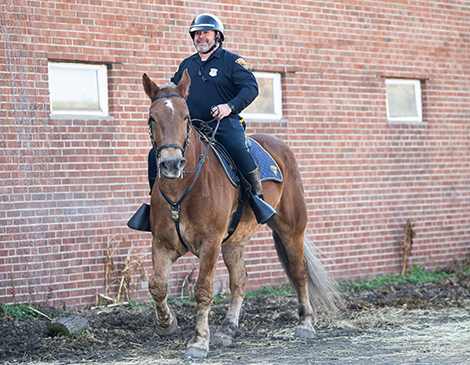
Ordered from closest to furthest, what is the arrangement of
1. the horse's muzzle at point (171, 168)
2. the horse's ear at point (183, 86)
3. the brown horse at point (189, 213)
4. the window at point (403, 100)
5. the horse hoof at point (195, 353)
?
the horse's muzzle at point (171, 168) < the brown horse at point (189, 213) < the horse's ear at point (183, 86) < the horse hoof at point (195, 353) < the window at point (403, 100)

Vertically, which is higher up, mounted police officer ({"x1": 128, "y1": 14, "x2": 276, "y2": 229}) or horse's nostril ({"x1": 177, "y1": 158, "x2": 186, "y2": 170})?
mounted police officer ({"x1": 128, "y1": 14, "x2": 276, "y2": 229})

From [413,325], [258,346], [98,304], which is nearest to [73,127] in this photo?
[98,304]

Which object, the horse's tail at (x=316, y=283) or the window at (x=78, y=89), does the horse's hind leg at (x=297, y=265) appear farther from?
the window at (x=78, y=89)

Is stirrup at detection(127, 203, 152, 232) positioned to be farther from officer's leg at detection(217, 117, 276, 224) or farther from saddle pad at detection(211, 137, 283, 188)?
saddle pad at detection(211, 137, 283, 188)

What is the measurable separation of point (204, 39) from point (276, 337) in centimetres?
326

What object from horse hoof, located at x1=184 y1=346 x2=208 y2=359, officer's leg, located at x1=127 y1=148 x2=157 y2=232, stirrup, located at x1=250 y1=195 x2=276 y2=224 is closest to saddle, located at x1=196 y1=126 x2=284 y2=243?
stirrup, located at x1=250 y1=195 x2=276 y2=224

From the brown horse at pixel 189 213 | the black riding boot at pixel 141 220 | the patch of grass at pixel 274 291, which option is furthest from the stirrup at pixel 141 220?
the patch of grass at pixel 274 291

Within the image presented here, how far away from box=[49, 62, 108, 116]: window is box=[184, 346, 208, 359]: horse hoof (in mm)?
4109

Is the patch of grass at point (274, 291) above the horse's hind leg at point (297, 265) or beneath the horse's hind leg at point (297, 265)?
beneath

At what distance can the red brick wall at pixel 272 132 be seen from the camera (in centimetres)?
793

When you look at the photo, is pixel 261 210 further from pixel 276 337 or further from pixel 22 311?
pixel 22 311

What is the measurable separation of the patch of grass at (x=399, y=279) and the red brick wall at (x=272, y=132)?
0.17 meters

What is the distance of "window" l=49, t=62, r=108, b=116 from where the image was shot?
8336mm

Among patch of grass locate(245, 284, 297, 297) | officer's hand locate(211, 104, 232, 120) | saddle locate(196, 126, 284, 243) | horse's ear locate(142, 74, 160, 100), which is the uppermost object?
horse's ear locate(142, 74, 160, 100)
